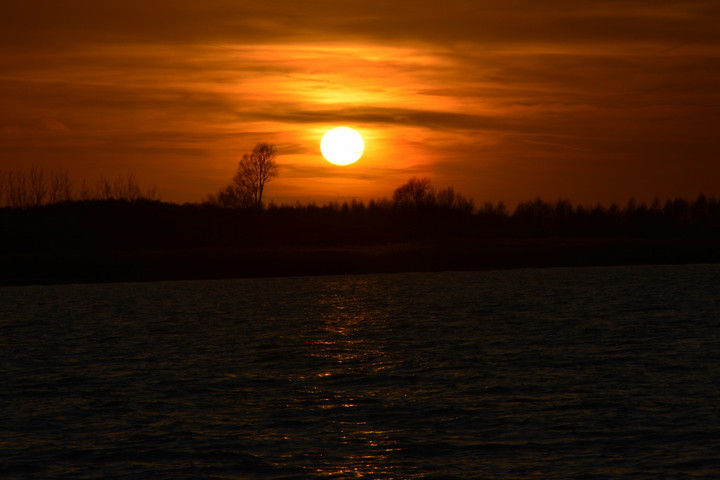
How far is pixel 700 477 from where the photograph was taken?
20.3 metres

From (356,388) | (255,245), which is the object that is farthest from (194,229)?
(356,388)

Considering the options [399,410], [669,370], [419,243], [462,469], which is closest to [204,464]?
[462,469]

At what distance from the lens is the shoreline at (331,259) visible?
353 feet

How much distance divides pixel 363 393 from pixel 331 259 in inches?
3440

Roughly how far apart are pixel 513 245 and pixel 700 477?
12196cm

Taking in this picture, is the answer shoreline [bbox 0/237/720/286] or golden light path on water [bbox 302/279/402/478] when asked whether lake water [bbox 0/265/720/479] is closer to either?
golden light path on water [bbox 302/279/402/478]

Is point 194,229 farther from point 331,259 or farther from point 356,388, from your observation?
point 356,388

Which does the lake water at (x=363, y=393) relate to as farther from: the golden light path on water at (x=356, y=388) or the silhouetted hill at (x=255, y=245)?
the silhouetted hill at (x=255, y=245)

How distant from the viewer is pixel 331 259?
391 feet

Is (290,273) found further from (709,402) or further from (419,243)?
(709,402)

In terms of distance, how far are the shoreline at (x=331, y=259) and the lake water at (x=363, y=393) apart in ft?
134

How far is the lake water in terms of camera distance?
2225cm

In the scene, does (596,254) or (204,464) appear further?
(596,254)

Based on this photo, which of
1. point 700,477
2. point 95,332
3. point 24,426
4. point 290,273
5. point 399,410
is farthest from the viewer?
point 290,273
